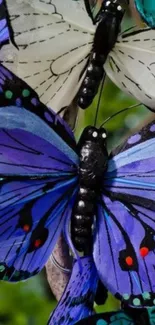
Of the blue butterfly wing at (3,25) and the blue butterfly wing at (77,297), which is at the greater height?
the blue butterfly wing at (3,25)

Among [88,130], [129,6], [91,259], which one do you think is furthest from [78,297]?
[129,6]

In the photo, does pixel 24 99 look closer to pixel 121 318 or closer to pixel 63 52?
pixel 63 52

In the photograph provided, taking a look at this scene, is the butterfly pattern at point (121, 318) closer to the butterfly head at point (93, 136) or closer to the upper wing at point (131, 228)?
the upper wing at point (131, 228)

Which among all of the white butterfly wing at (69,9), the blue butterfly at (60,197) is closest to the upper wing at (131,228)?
the blue butterfly at (60,197)

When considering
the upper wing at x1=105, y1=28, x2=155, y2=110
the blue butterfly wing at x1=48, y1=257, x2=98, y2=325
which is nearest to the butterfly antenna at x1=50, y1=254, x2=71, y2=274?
the blue butterfly wing at x1=48, y1=257, x2=98, y2=325

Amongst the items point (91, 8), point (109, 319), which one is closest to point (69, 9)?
point (91, 8)

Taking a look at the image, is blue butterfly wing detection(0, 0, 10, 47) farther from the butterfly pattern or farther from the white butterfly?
the butterfly pattern

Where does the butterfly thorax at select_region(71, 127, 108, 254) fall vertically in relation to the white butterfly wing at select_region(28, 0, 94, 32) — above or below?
below
